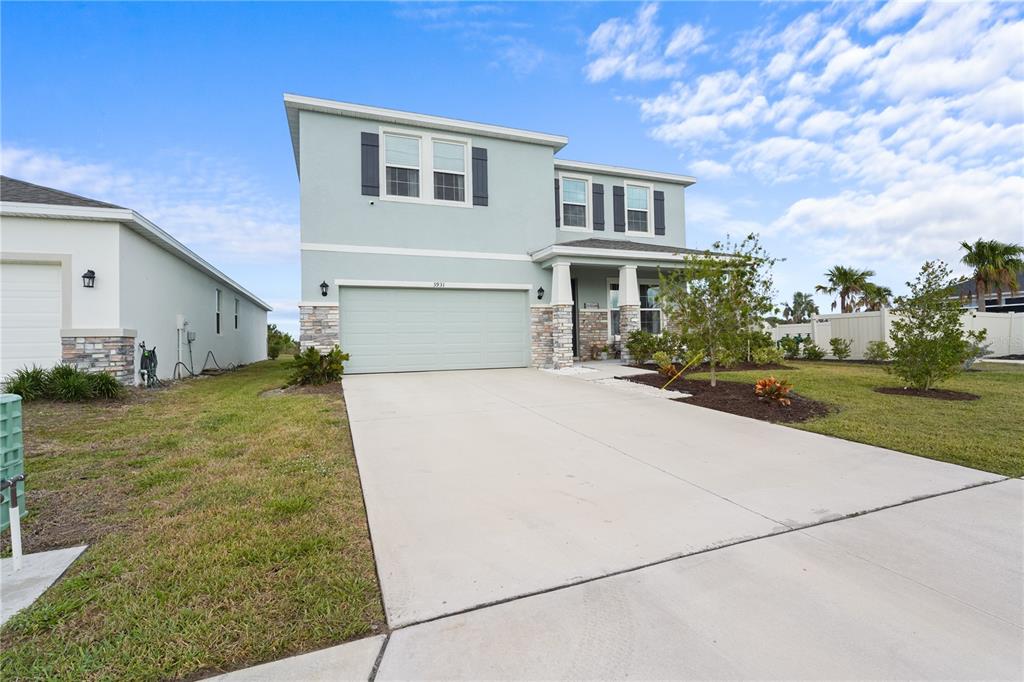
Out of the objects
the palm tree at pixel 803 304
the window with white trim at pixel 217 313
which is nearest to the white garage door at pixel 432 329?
the window with white trim at pixel 217 313

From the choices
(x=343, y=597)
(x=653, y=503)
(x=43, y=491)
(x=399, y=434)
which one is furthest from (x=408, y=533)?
(x=43, y=491)

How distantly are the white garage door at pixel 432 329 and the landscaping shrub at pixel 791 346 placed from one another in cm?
1029

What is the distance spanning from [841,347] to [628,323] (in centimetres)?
903

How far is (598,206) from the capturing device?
14914 mm

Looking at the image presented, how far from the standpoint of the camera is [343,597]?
85.2 inches

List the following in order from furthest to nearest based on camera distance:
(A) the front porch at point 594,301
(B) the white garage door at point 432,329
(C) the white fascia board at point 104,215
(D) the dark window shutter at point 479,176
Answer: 1. (D) the dark window shutter at point 479,176
2. (A) the front porch at point 594,301
3. (B) the white garage door at point 432,329
4. (C) the white fascia board at point 104,215

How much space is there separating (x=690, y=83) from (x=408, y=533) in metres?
12.6

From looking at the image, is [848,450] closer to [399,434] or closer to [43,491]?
[399,434]

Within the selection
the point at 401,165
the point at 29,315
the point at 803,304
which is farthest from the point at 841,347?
the point at 803,304

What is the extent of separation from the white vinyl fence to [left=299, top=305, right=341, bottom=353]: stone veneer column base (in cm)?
1584

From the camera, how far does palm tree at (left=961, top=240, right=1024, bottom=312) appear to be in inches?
766

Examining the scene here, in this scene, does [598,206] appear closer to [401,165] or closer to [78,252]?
[401,165]

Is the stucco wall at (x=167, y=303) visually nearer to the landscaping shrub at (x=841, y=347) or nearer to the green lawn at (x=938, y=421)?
the green lawn at (x=938, y=421)

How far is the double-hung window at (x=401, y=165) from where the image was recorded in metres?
11.8
